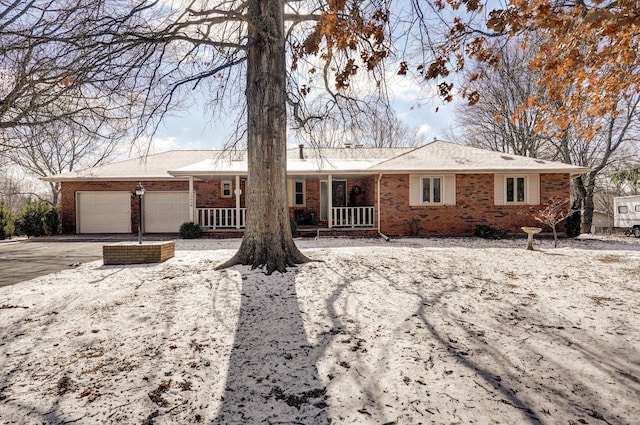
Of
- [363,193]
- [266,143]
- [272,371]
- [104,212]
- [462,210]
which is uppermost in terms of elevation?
[266,143]

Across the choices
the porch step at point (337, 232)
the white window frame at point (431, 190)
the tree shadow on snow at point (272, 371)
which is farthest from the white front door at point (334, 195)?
the tree shadow on snow at point (272, 371)

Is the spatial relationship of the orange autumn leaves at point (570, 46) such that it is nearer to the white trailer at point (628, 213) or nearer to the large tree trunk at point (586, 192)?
the white trailer at point (628, 213)

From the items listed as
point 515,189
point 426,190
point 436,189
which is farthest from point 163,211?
point 515,189

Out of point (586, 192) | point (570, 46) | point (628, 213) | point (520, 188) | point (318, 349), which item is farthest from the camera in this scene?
point (586, 192)

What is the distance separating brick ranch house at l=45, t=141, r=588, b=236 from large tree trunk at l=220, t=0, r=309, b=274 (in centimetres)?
492

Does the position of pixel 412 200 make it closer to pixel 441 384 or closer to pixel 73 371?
pixel 441 384

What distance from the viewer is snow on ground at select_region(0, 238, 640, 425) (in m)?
2.20

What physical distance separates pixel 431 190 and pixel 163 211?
12.5 meters

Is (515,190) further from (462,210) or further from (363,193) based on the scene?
(363,193)

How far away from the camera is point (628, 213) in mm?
16062

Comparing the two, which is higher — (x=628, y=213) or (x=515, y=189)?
(x=515, y=189)

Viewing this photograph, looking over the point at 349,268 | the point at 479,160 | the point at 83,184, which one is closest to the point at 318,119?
the point at 349,268

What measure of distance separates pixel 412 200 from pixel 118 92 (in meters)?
10.2

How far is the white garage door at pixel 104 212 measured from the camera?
15.2m
